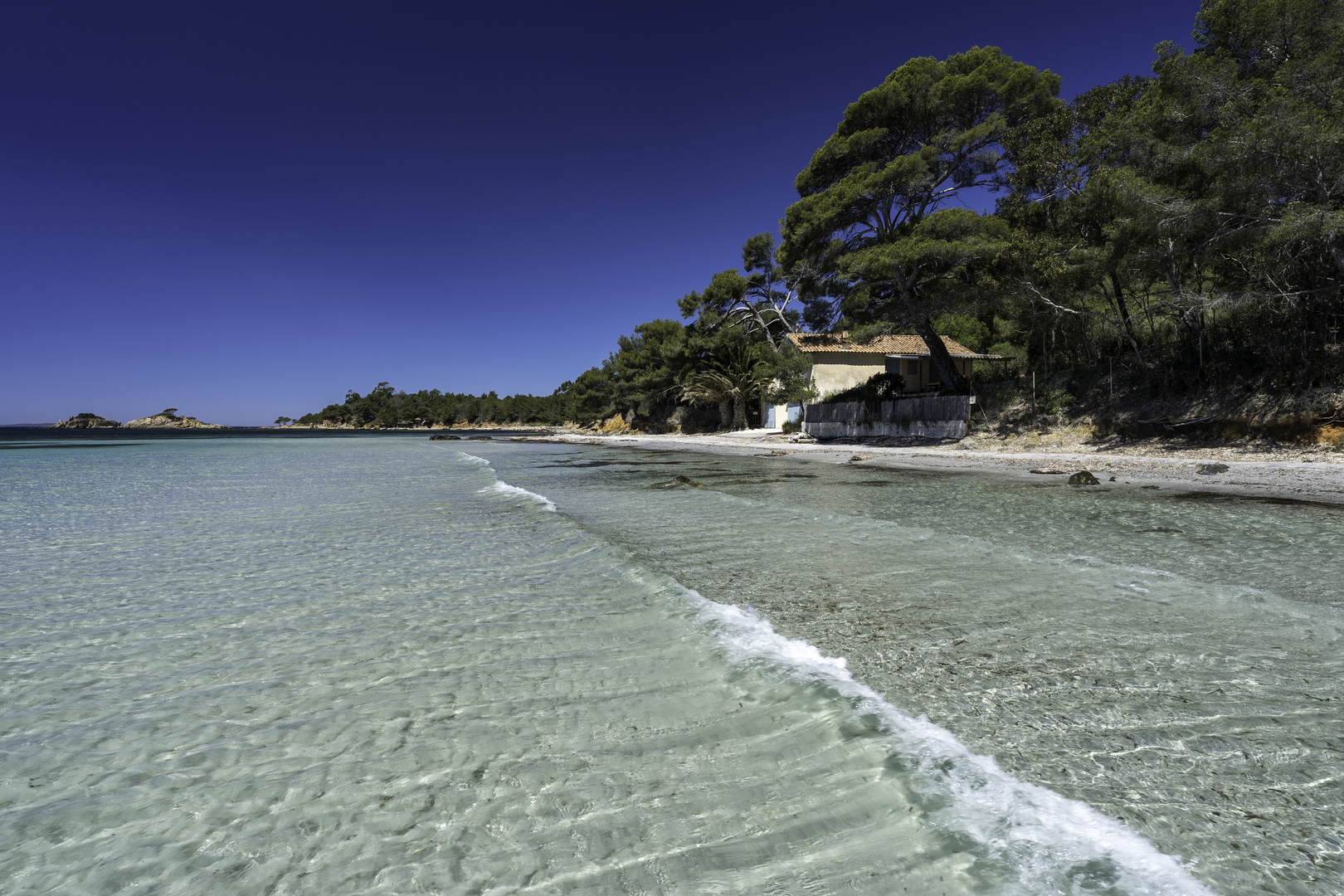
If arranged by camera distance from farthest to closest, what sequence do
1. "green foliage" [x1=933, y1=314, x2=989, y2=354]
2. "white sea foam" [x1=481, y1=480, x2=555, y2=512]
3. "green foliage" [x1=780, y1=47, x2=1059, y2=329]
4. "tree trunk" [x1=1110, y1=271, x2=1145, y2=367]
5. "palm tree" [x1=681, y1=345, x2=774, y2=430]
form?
"green foliage" [x1=933, y1=314, x2=989, y2=354] < "palm tree" [x1=681, y1=345, x2=774, y2=430] < "green foliage" [x1=780, y1=47, x2=1059, y2=329] < "tree trunk" [x1=1110, y1=271, x2=1145, y2=367] < "white sea foam" [x1=481, y1=480, x2=555, y2=512]

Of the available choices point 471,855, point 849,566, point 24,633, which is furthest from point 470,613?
point 849,566

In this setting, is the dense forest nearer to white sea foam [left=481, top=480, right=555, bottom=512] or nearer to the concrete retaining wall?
the concrete retaining wall

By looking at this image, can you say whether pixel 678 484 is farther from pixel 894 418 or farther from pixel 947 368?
pixel 947 368

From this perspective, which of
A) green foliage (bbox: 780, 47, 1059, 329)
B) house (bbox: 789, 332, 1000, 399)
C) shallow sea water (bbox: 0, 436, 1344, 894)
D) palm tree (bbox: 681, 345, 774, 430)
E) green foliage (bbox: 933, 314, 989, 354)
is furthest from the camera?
green foliage (bbox: 933, 314, 989, 354)

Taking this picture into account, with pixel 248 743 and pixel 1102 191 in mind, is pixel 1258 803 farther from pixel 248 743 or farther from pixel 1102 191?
pixel 1102 191

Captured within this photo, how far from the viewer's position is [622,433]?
2355 inches

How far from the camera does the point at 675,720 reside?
9.04 feet

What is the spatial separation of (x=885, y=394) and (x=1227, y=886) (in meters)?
29.3

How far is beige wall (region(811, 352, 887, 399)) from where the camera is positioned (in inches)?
1630

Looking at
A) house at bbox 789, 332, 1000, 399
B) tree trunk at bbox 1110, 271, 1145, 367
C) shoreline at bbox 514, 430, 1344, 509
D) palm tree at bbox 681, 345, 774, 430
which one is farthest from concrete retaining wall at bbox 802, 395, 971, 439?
house at bbox 789, 332, 1000, 399

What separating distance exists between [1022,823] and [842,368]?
4212cm

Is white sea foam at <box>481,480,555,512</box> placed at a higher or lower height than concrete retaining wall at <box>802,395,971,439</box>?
lower

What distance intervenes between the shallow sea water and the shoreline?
5925mm

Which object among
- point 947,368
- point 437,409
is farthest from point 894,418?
point 437,409
